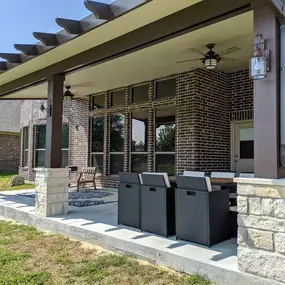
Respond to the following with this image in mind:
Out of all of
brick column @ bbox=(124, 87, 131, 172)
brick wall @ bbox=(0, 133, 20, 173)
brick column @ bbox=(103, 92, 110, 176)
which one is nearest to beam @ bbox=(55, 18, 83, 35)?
brick column @ bbox=(124, 87, 131, 172)

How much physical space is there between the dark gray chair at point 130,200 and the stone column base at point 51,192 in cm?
139

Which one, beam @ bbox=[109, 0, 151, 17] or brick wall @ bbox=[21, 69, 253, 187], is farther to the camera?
brick wall @ bbox=[21, 69, 253, 187]

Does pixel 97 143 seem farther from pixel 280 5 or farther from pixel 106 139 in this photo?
pixel 280 5

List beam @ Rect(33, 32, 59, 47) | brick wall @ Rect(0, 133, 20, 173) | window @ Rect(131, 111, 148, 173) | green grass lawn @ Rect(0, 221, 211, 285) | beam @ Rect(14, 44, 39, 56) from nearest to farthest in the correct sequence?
green grass lawn @ Rect(0, 221, 211, 285), beam @ Rect(33, 32, 59, 47), beam @ Rect(14, 44, 39, 56), window @ Rect(131, 111, 148, 173), brick wall @ Rect(0, 133, 20, 173)

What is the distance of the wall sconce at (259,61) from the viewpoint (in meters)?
2.61

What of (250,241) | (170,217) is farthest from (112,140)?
(250,241)

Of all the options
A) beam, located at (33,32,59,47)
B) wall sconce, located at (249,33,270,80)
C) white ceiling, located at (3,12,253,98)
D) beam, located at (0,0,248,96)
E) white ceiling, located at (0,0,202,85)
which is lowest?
wall sconce, located at (249,33,270,80)

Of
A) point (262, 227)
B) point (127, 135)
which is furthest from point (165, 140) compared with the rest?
point (262, 227)

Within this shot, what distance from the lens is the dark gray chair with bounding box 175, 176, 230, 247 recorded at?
133 inches

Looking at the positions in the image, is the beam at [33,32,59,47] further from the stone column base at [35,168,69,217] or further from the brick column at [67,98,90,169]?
the brick column at [67,98,90,169]

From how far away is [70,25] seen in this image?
4.04 meters

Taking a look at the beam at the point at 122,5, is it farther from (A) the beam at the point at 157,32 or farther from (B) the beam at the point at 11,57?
(B) the beam at the point at 11,57

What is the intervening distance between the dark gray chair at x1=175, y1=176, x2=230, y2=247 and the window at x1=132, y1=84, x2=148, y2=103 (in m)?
4.76

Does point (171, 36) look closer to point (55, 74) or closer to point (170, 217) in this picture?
point (170, 217)
